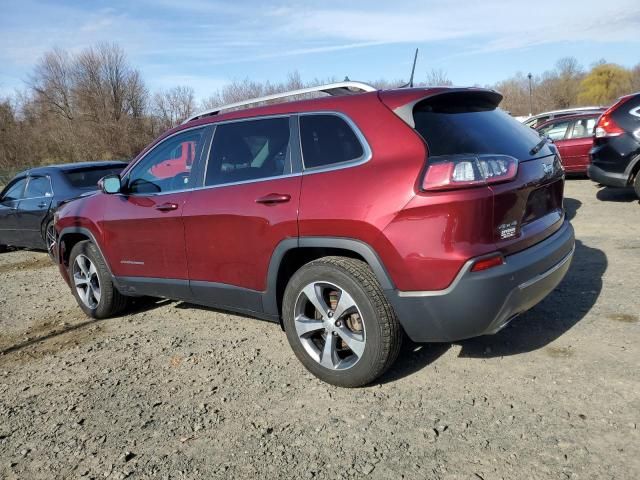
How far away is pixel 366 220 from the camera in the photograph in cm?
291

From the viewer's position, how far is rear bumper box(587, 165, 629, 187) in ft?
26.2

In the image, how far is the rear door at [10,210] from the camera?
8617 millimetres

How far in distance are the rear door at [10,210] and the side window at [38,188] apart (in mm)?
202

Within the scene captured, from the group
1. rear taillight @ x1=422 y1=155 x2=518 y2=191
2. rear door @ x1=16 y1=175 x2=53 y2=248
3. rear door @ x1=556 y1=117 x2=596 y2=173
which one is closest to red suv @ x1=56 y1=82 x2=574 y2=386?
rear taillight @ x1=422 y1=155 x2=518 y2=191

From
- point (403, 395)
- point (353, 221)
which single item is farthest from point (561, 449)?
point (353, 221)

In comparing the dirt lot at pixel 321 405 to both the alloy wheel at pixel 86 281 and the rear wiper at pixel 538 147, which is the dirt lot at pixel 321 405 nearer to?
the alloy wheel at pixel 86 281

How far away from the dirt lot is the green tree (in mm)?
80256

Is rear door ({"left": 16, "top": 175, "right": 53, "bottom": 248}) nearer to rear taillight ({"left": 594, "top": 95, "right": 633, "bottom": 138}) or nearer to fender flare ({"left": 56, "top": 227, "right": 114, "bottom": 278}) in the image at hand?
fender flare ({"left": 56, "top": 227, "right": 114, "bottom": 278})

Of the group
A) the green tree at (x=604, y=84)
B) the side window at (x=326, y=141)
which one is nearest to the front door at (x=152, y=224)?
the side window at (x=326, y=141)

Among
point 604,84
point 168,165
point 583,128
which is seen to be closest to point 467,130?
point 168,165

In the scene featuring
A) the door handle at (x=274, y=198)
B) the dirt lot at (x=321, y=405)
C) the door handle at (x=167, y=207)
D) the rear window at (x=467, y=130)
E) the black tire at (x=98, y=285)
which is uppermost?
the rear window at (x=467, y=130)

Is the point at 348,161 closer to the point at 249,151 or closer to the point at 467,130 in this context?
the point at 467,130

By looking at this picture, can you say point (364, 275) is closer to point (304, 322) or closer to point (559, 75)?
point (304, 322)

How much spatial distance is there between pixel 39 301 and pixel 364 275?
15.0 ft
